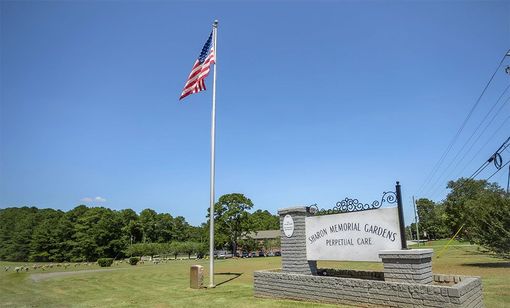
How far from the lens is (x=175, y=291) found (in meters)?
14.3

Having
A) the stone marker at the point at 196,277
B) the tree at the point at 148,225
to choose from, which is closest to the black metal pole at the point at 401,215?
the stone marker at the point at 196,277

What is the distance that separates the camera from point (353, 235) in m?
10.7

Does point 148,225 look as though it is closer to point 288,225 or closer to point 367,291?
point 288,225

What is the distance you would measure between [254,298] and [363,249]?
4050mm

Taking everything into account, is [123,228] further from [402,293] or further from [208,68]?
[402,293]

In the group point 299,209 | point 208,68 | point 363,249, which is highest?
point 208,68

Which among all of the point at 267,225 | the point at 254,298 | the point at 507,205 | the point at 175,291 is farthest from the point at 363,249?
the point at 267,225

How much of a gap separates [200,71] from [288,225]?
8.51 meters

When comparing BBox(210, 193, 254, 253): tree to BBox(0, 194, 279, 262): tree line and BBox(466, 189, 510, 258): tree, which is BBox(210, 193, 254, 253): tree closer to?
BBox(0, 194, 279, 262): tree line

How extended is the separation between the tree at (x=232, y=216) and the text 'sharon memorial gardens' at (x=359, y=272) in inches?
1652

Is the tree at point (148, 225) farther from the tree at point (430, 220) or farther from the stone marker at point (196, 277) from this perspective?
the stone marker at point (196, 277)

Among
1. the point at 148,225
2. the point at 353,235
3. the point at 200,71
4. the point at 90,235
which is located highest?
the point at 200,71

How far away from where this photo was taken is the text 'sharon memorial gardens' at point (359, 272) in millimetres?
8477

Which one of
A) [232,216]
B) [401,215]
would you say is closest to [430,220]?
[232,216]
